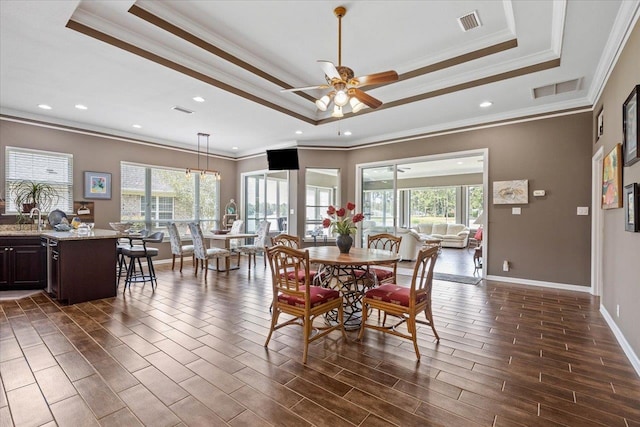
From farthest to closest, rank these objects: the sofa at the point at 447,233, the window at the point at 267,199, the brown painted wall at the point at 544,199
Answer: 1. the sofa at the point at 447,233
2. the window at the point at 267,199
3. the brown painted wall at the point at 544,199

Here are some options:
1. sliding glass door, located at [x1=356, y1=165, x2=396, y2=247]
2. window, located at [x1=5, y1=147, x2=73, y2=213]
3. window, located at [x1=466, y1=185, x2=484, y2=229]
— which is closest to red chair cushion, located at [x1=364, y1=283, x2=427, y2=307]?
sliding glass door, located at [x1=356, y1=165, x2=396, y2=247]

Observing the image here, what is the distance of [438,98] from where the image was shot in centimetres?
455

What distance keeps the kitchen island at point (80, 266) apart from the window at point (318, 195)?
408 cm

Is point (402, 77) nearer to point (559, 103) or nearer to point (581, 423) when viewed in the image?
point (559, 103)

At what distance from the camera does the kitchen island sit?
4.02 metres

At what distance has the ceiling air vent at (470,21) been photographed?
301 centimetres

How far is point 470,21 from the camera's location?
10.2ft

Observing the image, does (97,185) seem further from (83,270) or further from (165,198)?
(83,270)

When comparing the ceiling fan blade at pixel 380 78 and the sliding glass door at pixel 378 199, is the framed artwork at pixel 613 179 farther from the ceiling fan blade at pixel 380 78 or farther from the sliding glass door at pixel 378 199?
the sliding glass door at pixel 378 199

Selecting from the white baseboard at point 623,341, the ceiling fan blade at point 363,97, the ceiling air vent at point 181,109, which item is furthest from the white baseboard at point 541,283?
the ceiling air vent at point 181,109

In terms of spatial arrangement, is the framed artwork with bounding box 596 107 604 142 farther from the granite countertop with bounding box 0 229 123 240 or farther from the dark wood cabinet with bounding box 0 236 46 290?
the dark wood cabinet with bounding box 0 236 46 290

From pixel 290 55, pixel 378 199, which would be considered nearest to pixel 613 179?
pixel 290 55

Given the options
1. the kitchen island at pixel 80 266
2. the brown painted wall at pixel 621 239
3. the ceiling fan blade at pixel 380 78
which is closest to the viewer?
the brown painted wall at pixel 621 239

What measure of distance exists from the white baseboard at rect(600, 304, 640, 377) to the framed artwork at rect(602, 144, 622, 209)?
1209mm
